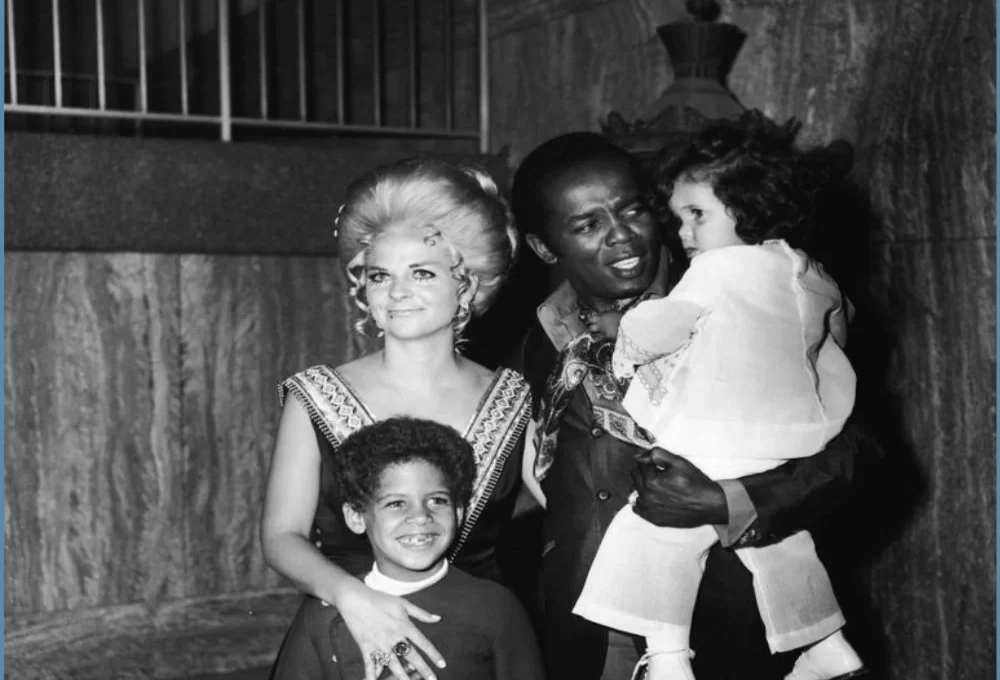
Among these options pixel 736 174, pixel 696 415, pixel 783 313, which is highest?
pixel 736 174

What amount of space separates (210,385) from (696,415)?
8.25 feet

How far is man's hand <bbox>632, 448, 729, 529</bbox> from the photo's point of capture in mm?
2457

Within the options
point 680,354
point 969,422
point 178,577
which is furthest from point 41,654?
point 969,422

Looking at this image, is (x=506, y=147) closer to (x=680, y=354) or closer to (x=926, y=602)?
(x=926, y=602)

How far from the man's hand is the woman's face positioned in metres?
0.55

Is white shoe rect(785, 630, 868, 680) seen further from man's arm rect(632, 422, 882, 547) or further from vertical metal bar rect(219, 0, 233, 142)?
vertical metal bar rect(219, 0, 233, 142)

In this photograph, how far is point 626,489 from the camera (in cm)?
269

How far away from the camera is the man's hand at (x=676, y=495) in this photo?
96.7 inches

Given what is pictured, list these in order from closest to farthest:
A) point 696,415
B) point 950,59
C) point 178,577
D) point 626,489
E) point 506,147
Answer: point 696,415
point 626,489
point 950,59
point 178,577
point 506,147

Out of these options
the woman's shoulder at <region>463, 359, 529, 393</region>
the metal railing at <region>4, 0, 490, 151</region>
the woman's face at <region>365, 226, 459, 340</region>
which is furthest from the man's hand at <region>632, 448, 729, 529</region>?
the metal railing at <region>4, 0, 490, 151</region>

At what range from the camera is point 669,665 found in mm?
2439

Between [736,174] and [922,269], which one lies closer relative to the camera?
[736,174]

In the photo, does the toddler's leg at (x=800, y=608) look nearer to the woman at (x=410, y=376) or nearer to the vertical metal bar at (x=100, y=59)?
the woman at (x=410, y=376)

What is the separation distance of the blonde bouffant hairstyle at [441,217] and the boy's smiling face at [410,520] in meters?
0.44
